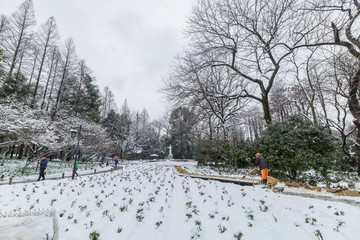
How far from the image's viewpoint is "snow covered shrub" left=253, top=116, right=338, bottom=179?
701cm

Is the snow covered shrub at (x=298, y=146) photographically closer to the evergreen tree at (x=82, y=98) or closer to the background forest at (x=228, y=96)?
the background forest at (x=228, y=96)

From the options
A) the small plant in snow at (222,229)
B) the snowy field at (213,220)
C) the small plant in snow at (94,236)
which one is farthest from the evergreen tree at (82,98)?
the small plant in snow at (222,229)

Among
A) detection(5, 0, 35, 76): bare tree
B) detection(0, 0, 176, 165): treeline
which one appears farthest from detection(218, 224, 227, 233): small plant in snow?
detection(5, 0, 35, 76): bare tree

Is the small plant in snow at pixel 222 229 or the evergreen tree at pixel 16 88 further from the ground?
the evergreen tree at pixel 16 88

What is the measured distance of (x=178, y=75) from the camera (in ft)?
40.1

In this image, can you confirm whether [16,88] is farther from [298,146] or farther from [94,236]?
[298,146]

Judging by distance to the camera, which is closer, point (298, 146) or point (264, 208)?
point (264, 208)

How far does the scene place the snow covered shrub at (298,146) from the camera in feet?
23.0

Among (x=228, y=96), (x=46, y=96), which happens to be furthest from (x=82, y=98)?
(x=228, y=96)

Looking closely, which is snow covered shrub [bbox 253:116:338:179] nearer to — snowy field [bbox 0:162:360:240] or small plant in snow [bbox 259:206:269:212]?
snowy field [bbox 0:162:360:240]

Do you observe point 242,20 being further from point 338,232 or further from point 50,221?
point 50,221

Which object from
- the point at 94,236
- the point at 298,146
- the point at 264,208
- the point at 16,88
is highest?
the point at 16,88

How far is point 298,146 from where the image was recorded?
24.6 ft

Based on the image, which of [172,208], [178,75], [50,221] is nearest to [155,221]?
[172,208]
